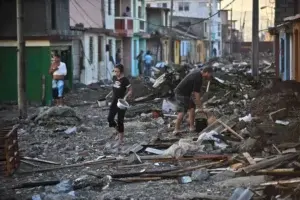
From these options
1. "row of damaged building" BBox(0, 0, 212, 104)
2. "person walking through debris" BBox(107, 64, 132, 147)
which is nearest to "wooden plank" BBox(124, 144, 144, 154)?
"person walking through debris" BBox(107, 64, 132, 147)

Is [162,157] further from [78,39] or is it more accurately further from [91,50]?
[91,50]

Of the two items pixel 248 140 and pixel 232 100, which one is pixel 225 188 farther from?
pixel 232 100

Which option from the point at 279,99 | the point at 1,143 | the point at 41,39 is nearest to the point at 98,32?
the point at 41,39

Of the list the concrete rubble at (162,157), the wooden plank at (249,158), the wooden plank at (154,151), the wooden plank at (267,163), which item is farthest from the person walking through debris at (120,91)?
the wooden plank at (267,163)

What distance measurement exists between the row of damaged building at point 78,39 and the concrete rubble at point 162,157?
6654 millimetres

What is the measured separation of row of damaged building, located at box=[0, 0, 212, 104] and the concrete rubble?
262 inches

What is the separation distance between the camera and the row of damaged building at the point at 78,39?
77.2ft

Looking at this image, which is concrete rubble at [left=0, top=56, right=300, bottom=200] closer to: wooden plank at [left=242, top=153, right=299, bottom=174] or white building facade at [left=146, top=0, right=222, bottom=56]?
wooden plank at [left=242, top=153, right=299, bottom=174]

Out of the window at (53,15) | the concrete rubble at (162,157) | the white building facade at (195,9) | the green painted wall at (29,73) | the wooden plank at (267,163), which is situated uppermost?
the white building facade at (195,9)

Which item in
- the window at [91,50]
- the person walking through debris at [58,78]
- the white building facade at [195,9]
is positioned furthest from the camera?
the white building facade at [195,9]

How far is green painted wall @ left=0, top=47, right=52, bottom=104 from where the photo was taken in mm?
23250

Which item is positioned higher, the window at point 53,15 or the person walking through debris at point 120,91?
the window at point 53,15

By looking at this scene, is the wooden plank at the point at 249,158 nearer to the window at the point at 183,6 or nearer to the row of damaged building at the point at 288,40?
the row of damaged building at the point at 288,40

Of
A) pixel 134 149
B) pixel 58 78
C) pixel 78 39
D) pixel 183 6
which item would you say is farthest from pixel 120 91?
pixel 183 6
